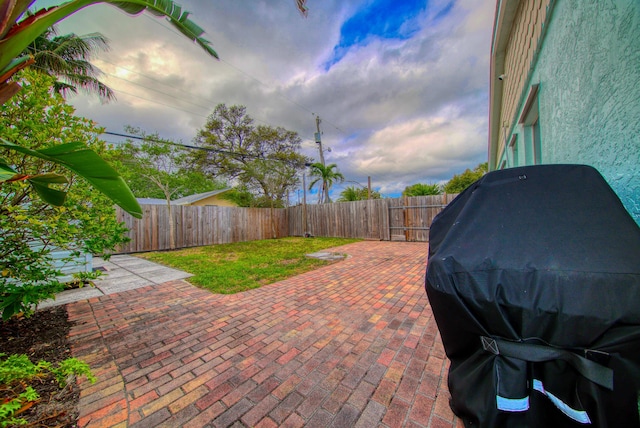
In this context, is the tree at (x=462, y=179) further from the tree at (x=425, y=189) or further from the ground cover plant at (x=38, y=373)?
the ground cover plant at (x=38, y=373)

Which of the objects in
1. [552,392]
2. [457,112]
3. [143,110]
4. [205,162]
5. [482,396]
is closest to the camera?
[552,392]

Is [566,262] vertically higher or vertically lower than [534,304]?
higher

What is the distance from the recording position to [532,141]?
11.1 ft

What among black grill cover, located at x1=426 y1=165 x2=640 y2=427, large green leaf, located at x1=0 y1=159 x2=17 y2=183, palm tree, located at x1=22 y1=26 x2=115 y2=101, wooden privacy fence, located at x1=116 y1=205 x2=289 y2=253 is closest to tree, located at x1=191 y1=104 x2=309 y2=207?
wooden privacy fence, located at x1=116 y1=205 x2=289 y2=253

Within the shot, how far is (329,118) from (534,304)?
17856mm

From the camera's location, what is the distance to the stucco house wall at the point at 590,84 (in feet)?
3.67

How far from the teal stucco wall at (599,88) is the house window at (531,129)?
99 cm

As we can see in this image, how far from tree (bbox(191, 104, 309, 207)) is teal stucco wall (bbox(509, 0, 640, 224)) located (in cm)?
1263

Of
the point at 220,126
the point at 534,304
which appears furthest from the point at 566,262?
the point at 220,126

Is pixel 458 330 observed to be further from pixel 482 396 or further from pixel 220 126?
pixel 220 126

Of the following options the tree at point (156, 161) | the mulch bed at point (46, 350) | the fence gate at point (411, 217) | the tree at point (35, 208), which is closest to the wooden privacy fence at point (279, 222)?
the fence gate at point (411, 217)

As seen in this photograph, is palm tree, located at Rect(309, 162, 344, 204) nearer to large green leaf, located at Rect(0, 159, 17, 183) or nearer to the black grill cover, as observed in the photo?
the black grill cover

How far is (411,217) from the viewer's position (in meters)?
9.27

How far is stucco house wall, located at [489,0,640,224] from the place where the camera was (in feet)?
3.67
